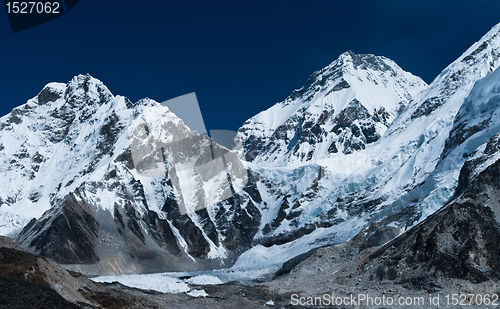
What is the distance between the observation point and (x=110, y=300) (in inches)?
1811

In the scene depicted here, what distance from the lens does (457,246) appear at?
63219mm

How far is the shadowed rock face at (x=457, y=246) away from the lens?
59.7 meters

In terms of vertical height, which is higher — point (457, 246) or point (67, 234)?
point (67, 234)

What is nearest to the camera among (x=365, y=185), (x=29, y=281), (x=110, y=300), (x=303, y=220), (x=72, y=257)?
(x=29, y=281)

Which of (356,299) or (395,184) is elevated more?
(395,184)

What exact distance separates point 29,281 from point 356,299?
42.7 meters

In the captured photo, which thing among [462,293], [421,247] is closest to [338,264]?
[421,247]

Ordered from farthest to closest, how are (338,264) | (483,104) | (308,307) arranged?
(483,104)
(338,264)
(308,307)

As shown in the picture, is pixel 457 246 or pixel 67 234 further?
pixel 67 234

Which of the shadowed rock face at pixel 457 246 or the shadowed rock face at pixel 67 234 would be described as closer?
the shadowed rock face at pixel 457 246

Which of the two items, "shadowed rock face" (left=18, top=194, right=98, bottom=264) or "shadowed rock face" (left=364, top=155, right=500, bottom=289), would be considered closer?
"shadowed rock face" (left=364, top=155, right=500, bottom=289)

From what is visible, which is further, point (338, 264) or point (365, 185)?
point (365, 185)

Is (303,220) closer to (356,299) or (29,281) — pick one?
(356,299)

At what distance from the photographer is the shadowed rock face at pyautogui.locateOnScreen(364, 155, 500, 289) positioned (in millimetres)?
59688
